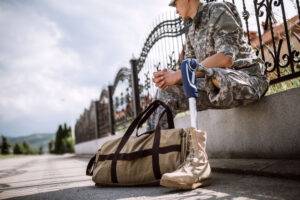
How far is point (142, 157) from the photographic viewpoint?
259cm

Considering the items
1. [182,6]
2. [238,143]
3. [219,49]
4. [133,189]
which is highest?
[182,6]

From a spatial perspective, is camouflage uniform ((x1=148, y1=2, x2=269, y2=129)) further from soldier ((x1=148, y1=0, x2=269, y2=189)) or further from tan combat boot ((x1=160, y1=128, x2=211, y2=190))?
tan combat boot ((x1=160, y1=128, x2=211, y2=190))

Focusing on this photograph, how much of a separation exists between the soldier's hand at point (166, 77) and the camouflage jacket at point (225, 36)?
0.45 m

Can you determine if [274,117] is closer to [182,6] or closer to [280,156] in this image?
[280,156]

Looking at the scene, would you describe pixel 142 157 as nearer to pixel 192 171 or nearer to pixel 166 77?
pixel 192 171

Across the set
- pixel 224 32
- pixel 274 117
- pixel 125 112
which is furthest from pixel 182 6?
pixel 125 112

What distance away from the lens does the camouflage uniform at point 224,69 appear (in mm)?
2711

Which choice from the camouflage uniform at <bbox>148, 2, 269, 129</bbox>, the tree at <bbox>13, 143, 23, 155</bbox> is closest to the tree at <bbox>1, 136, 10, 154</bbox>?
the tree at <bbox>13, 143, 23, 155</bbox>

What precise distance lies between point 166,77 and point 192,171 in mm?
814

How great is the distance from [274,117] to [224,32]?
0.83 m

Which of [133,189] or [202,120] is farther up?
[202,120]

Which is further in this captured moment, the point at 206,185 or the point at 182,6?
the point at 182,6

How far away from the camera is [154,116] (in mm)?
3195

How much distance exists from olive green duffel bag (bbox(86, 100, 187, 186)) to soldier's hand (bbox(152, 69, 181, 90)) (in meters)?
0.16
